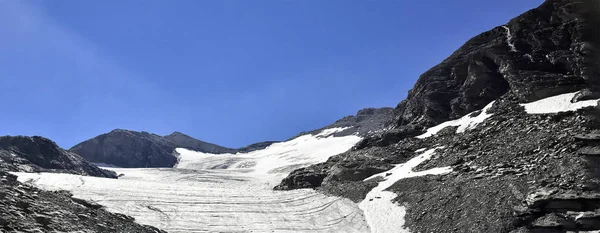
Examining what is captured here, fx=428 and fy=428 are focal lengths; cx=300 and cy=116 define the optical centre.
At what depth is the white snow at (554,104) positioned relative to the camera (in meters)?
36.2

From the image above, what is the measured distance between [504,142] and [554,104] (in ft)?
32.5

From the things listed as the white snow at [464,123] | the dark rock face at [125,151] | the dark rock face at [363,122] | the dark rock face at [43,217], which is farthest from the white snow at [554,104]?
the dark rock face at [125,151]

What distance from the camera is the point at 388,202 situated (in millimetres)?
31578

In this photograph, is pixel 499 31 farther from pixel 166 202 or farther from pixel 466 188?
pixel 166 202

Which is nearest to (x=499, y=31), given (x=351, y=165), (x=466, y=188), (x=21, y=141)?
(x=351, y=165)

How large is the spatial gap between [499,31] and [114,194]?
184 ft

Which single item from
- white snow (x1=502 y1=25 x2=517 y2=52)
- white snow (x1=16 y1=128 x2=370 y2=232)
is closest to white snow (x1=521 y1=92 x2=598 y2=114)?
white snow (x1=502 y1=25 x2=517 y2=52)

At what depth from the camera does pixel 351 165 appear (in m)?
45.9

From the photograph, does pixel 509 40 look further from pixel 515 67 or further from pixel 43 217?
pixel 43 217

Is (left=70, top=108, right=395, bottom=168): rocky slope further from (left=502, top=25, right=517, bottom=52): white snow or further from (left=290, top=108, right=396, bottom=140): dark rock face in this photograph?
(left=502, top=25, right=517, bottom=52): white snow

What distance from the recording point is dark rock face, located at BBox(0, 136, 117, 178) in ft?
201

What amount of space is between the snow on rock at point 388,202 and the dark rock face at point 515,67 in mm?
14708

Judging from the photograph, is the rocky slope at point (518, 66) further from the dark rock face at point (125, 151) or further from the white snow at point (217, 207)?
the dark rock face at point (125, 151)

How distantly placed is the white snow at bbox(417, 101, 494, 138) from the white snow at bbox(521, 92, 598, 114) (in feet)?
16.3
